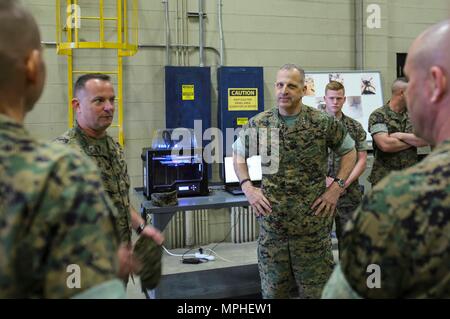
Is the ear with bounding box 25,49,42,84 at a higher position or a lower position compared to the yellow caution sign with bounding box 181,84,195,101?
lower

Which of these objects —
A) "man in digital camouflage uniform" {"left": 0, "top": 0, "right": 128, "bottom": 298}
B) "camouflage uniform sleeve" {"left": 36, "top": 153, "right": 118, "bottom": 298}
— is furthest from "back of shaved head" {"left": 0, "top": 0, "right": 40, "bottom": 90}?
"camouflage uniform sleeve" {"left": 36, "top": 153, "right": 118, "bottom": 298}

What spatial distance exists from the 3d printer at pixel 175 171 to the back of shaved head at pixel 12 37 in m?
2.64

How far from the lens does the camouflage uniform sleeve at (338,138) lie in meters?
2.68

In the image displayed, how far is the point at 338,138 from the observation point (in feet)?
8.84

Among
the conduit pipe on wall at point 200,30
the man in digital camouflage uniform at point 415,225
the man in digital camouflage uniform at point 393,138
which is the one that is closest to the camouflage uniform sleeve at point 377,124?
the man in digital camouflage uniform at point 393,138

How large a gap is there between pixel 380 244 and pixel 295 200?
1.71m

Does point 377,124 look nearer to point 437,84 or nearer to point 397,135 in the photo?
point 397,135

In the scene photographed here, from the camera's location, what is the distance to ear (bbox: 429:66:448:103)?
0.92 meters

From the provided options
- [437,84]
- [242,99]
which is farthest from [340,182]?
[242,99]

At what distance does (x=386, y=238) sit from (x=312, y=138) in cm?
178

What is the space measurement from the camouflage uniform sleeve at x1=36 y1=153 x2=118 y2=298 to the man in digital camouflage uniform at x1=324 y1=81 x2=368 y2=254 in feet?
10.1

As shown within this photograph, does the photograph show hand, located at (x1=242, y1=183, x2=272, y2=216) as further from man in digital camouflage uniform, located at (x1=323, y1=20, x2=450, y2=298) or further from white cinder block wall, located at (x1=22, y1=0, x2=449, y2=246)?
white cinder block wall, located at (x1=22, y1=0, x2=449, y2=246)
